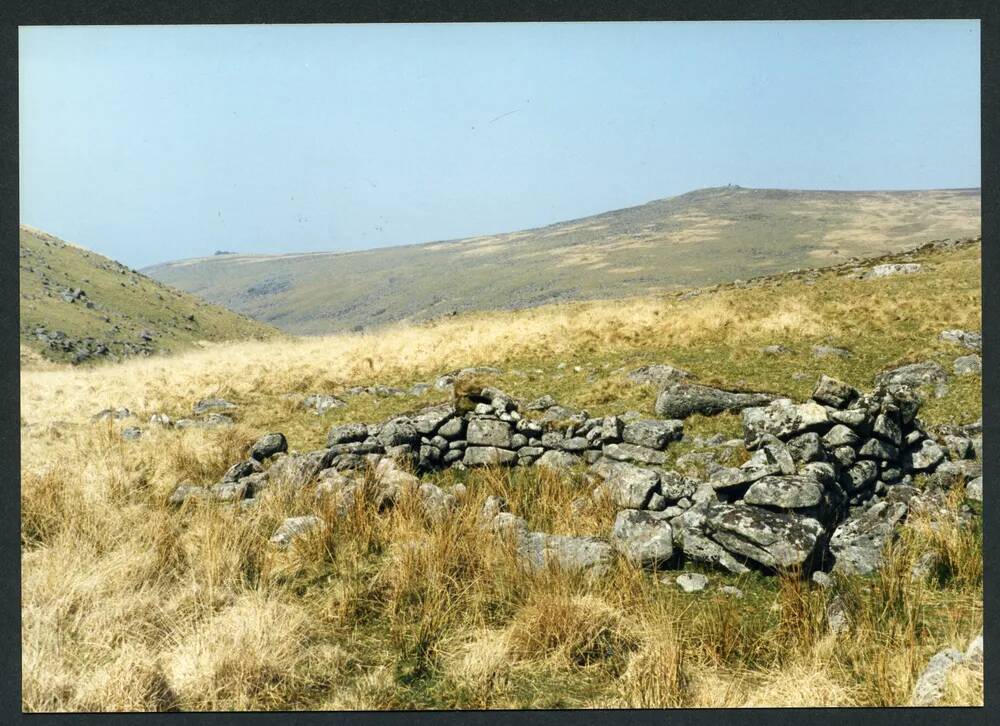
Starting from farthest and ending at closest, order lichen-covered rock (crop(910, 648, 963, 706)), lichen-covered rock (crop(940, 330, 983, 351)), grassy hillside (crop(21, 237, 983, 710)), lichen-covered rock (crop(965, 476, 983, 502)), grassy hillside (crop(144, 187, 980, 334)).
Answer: grassy hillside (crop(144, 187, 980, 334)) → lichen-covered rock (crop(940, 330, 983, 351)) → lichen-covered rock (crop(965, 476, 983, 502)) → grassy hillside (crop(21, 237, 983, 710)) → lichen-covered rock (crop(910, 648, 963, 706))

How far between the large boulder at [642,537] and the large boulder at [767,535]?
0.46 metres

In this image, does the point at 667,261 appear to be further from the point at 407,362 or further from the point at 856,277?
the point at 407,362

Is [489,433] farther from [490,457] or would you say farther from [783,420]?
[783,420]

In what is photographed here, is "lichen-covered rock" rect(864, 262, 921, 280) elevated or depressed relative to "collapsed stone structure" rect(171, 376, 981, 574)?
elevated

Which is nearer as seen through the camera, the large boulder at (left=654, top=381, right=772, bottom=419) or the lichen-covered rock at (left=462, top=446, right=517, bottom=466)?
the lichen-covered rock at (left=462, top=446, right=517, bottom=466)

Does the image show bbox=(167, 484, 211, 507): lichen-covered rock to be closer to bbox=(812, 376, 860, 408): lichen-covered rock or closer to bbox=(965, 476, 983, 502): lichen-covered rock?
bbox=(812, 376, 860, 408): lichen-covered rock

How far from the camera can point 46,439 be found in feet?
33.4

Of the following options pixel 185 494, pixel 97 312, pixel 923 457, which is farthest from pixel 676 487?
pixel 97 312

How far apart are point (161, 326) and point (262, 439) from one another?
1872 inches

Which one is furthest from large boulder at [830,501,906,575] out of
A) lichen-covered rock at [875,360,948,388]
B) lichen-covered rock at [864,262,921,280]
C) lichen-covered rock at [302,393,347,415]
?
lichen-covered rock at [864,262,921,280]

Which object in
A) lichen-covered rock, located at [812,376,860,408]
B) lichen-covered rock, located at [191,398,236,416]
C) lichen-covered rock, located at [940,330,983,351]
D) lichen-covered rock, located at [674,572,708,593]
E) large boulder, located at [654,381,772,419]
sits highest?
lichen-covered rock, located at [191,398,236,416]

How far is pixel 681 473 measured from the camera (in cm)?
790

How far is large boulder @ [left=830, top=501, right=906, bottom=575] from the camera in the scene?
5746mm

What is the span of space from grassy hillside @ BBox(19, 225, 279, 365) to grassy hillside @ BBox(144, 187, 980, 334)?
24.5 meters
